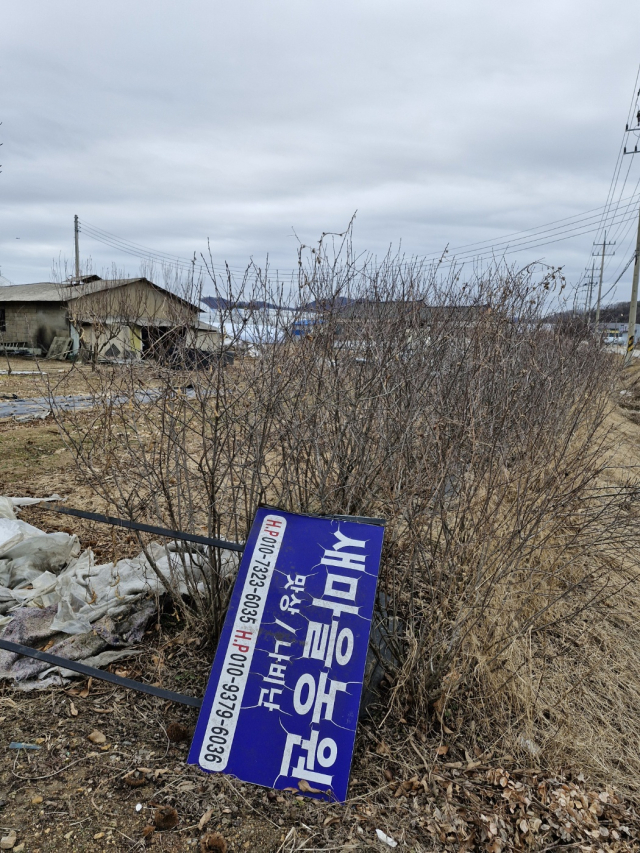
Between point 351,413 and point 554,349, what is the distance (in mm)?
5380

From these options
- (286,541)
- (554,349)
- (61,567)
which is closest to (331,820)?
(286,541)

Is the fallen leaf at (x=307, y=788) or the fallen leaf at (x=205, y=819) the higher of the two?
the fallen leaf at (x=307, y=788)

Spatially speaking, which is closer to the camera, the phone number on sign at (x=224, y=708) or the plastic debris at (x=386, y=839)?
the plastic debris at (x=386, y=839)

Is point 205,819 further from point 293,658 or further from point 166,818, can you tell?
point 293,658

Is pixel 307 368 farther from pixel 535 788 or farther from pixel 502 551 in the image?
pixel 535 788

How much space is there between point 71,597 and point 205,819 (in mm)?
1610

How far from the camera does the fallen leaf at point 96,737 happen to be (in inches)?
96.3

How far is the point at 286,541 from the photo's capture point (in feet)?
8.52

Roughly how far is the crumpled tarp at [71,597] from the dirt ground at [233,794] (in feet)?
0.55

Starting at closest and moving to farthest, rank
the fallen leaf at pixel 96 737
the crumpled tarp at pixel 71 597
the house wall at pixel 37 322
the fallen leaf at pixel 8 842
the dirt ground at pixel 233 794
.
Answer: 1. the fallen leaf at pixel 8 842
2. the dirt ground at pixel 233 794
3. the fallen leaf at pixel 96 737
4. the crumpled tarp at pixel 71 597
5. the house wall at pixel 37 322

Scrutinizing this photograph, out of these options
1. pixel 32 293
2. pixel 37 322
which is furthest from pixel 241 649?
pixel 32 293

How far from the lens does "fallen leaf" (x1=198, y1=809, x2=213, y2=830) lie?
207cm

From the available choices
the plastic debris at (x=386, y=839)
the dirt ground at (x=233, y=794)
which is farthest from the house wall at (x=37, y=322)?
the plastic debris at (x=386, y=839)

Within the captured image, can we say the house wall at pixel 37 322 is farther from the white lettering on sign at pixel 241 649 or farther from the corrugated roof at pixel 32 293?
the white lettering on sign at pixel 241 649
